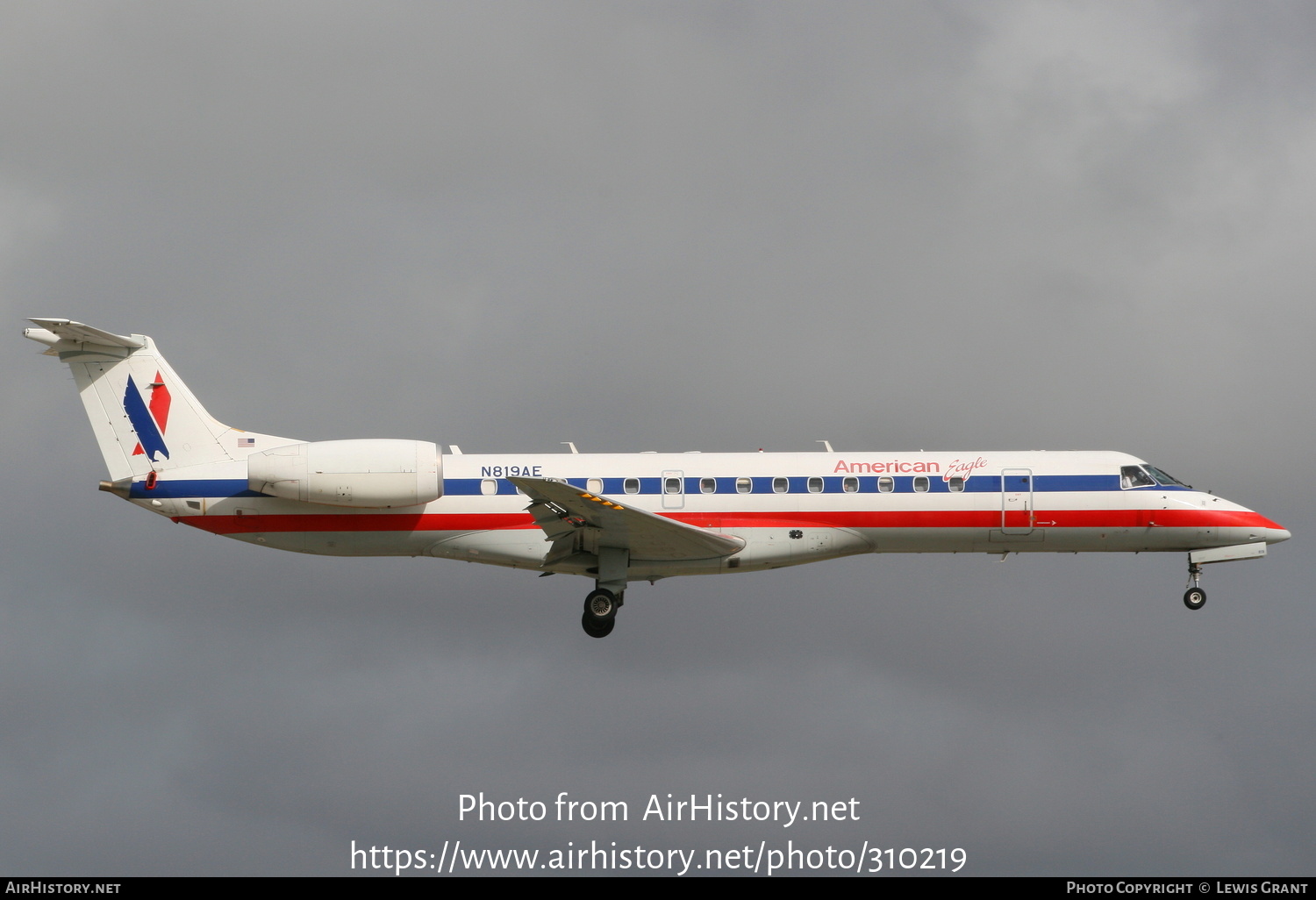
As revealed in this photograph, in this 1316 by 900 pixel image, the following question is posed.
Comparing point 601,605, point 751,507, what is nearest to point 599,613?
point 601,605

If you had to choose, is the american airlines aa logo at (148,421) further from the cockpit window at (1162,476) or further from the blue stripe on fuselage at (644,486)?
the cockpit window at (1162,476)

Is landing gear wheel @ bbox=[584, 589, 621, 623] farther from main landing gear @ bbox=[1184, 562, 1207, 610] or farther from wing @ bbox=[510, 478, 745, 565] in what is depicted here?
main landing gear @ bbox=[1184, 562, 1207, 610]

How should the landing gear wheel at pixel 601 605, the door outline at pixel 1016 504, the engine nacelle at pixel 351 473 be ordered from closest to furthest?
the engine nacelle at pixel 351 473 → the landing gear wheel at pixel 601 605 → the door outline at pixel 1016 504

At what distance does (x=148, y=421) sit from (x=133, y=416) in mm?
319

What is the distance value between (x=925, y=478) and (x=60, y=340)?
58.3 feet

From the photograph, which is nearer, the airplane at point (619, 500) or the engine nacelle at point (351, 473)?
the engine nacelle at point (351, 473)

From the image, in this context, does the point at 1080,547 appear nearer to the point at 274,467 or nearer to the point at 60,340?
the point at 274,467

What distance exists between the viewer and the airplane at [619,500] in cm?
2916

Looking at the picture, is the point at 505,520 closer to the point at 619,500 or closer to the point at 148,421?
the point at 619,500

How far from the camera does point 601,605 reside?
1141 inches

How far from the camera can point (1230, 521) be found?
3052 cm

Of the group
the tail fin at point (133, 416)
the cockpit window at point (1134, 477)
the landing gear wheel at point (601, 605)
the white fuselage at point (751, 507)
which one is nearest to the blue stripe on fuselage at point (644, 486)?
the white fuselage at point (751, 507)

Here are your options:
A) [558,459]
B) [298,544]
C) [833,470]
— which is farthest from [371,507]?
[833,470]

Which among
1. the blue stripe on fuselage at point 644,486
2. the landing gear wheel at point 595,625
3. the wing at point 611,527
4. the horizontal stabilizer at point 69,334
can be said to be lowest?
the landing gear wheel at point 595,625
